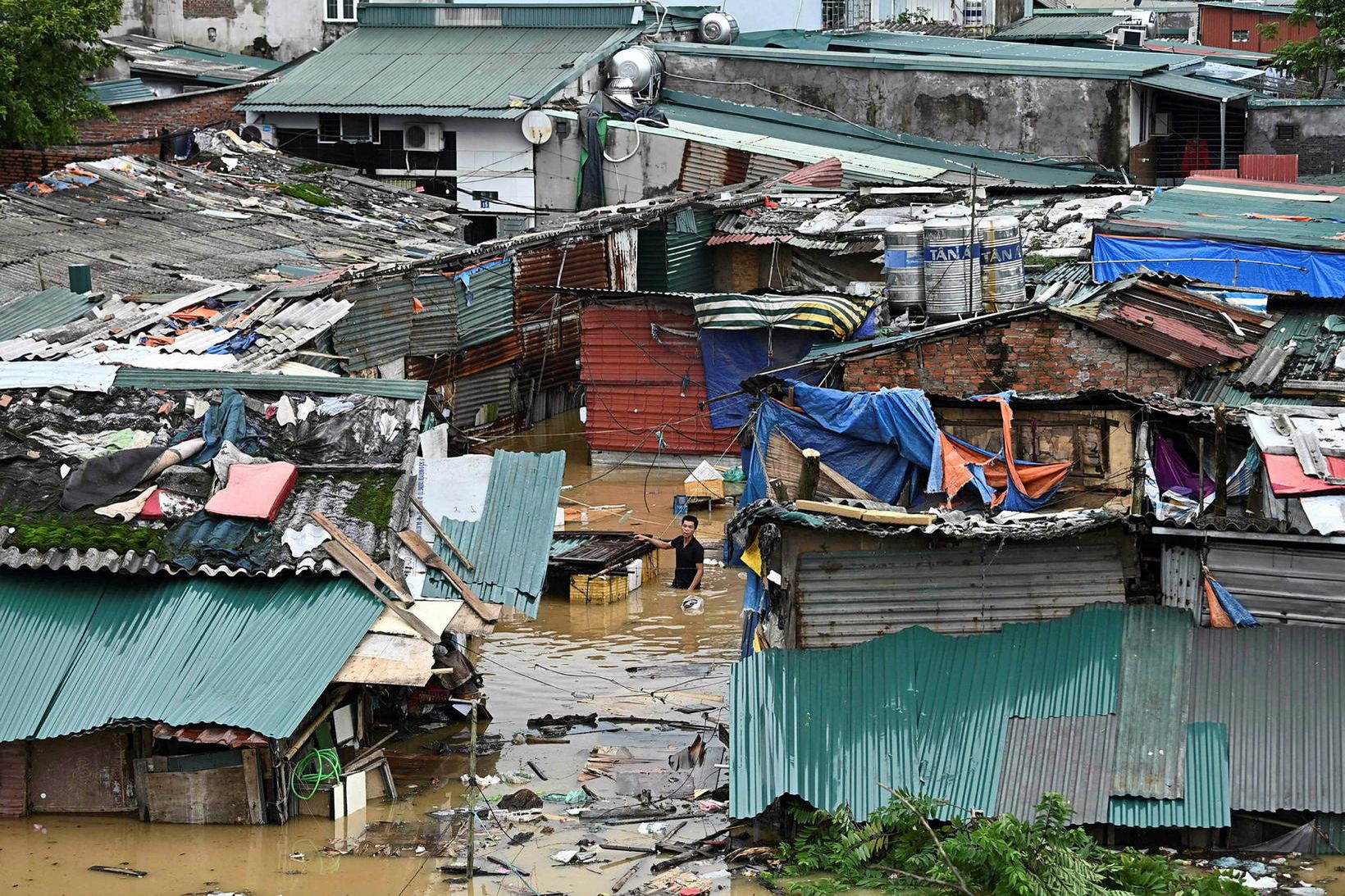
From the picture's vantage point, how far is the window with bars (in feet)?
127

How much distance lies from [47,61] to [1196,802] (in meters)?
22.4

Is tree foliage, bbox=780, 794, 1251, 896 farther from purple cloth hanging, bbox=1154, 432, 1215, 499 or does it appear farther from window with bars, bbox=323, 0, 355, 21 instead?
window with bars, bbox=323, 0, 355, 21

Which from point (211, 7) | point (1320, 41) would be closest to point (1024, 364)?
point (1320, 41)

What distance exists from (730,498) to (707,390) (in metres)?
2.23

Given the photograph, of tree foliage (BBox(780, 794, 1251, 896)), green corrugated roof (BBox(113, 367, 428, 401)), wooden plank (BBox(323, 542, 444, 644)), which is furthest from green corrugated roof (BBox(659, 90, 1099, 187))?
tree foliage (BBox(780, 794, 1251, 896))

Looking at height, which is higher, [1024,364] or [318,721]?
[1024,364]

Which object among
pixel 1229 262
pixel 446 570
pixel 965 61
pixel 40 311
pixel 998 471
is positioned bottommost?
pixel 446 570

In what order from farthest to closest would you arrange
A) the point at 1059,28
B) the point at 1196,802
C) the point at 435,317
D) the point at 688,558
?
1. the point at 1059,28
2. the point at 435,317
3. the point at 688,558
4. the point at 1196,802

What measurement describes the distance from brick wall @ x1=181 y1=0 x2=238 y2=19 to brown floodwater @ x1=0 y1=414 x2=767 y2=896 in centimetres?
2543

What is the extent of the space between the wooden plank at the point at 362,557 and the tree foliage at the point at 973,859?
11.3ft

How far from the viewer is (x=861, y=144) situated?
3158cm

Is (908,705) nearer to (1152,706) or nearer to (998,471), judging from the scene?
(1152,706)

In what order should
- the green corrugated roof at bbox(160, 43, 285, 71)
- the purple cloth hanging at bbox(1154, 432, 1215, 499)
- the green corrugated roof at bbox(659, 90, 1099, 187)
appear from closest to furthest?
the purple cloth hanging at bbox(1154, 432, 1215, 499) → the green corrugated roof at bbox(659, 90, 1099, 187) → the green corrugated roof at bbox(160, 43, 285, 71)

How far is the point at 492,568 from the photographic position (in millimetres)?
13078
